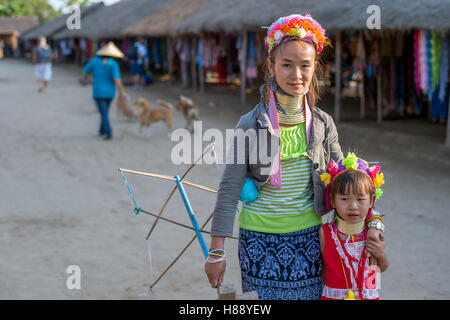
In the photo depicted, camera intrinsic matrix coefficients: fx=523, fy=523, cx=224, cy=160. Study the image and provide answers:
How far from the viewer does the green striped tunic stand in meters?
1.98

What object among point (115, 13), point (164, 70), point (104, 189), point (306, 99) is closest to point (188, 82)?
point (164, 70)

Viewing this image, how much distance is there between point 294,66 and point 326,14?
27.6 ft

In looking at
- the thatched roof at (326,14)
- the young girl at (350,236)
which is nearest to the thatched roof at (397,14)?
the thatched roof at (326,14)

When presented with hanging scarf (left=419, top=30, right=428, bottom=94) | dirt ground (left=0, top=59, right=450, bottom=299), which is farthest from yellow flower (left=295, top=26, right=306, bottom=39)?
hanging scarf (left=419, top=30, right=428, bottom=94)

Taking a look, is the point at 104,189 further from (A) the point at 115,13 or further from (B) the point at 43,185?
(A) the point at 115,13

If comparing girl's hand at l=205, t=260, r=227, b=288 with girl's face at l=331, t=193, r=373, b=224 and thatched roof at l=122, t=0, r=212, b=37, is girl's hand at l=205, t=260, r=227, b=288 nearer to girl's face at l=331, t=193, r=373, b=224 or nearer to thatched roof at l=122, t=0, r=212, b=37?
girl's face at l=331, t=193, r=373, b=224

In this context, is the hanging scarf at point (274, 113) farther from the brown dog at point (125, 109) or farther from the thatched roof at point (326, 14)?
the brown dog at point (125, 109)

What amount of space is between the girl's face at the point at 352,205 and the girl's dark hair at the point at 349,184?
17 millimetres

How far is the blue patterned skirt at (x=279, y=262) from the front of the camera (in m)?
2.00

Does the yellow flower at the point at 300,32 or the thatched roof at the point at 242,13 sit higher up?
the thatched roof at the point at 242,13

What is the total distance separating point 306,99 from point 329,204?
428 millimetres

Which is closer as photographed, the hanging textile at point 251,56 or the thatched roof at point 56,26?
the hanging textile at point 251,56

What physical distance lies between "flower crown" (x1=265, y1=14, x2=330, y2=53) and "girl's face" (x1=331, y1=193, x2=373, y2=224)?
587mm
